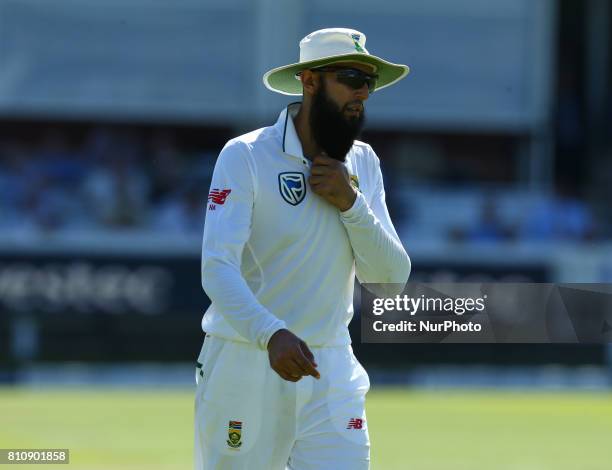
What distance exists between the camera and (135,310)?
15828mm

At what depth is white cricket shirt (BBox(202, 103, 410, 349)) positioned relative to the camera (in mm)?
4609

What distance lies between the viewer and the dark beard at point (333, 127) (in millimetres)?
4707

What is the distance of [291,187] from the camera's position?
4676 millimetres

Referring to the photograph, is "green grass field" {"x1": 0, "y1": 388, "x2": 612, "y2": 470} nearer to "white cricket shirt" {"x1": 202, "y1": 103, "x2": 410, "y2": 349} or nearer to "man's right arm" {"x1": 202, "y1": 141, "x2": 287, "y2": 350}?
"white cricket shirt" {"x1": 202, "y1": 103, "x2": 410, "y2": 349}

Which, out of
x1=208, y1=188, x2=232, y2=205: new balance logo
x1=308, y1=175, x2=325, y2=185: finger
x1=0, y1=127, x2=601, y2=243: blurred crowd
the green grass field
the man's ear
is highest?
the man's ear

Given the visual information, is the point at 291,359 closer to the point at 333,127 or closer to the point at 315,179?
the point at 315,179

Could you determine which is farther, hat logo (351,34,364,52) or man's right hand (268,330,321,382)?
hat logo (351,34,364,52)

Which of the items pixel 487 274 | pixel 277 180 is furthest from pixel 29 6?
pixel 277 180

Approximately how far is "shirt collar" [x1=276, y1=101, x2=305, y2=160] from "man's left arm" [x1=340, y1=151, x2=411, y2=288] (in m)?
0.27

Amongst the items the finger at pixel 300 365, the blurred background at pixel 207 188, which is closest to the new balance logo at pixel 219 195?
the finger at pixel 300 365

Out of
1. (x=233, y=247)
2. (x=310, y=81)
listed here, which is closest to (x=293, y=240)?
(x=233, y=247)

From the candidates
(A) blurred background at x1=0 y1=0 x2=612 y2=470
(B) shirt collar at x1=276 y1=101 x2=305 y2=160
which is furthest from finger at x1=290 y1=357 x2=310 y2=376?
(A) blurred background at x1=0 y1=0 x2=612 y2=470

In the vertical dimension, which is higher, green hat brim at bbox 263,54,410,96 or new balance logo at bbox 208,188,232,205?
green hat brim at bbox 263,54,410,96

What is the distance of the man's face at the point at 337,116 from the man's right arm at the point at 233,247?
0.95 ft
